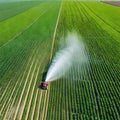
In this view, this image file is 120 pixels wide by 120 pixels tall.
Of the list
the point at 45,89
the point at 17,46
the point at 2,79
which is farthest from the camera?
the point at 17,46

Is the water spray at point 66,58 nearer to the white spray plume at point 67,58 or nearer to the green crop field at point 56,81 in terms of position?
the white spray plume at point 67,58

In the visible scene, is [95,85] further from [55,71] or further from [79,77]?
[55,71]

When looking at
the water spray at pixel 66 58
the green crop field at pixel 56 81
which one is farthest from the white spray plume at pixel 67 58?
the green crop field at pixel 56 81

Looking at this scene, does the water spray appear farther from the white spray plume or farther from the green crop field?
the green crop field

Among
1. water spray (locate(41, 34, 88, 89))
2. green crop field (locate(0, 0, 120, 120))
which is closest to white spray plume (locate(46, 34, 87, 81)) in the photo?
water spray (locate(41, 34, 88, 89))

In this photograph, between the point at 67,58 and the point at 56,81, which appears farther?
the point at 67,58

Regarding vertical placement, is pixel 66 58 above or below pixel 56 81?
below

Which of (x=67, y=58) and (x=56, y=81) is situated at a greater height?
(x=56, y=81)

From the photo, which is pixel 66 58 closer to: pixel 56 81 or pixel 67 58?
pixel 67 58

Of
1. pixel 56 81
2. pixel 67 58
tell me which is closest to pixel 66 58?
pixel 67 58

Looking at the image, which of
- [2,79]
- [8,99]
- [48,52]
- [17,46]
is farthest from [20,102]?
[17,46]
